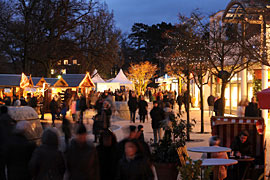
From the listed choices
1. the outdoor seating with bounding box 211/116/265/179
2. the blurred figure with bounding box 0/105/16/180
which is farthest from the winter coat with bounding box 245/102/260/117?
the blurred figure with bounding box 0/105/16/180

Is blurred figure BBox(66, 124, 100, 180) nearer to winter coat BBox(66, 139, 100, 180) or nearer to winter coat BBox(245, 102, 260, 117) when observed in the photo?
winter coat BBox(66, 139, 100, 180)

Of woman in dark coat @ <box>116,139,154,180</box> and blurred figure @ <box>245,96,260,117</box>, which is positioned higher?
blurred figure @ <box>245,96,260,117</box>

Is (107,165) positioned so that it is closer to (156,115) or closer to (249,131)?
(249,131)

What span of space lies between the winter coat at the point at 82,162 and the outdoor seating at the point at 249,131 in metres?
4.24

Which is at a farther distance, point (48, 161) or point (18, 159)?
point (18, 159)

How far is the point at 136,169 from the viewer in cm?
541

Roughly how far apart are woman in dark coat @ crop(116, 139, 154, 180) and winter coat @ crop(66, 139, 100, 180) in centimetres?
42

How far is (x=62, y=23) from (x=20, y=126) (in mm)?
29765

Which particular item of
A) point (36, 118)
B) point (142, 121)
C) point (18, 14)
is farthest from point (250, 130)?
point (18, 14)

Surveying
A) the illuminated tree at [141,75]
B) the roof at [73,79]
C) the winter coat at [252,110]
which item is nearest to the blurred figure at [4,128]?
the winter coat at [252,110]

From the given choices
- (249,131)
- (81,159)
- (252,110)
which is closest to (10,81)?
(252,110)

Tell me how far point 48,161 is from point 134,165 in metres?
1.19

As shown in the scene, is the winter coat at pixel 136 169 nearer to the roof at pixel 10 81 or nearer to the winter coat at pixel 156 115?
the winter coat at pixel 156 115

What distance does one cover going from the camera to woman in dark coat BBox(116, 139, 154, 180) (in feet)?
17.7
